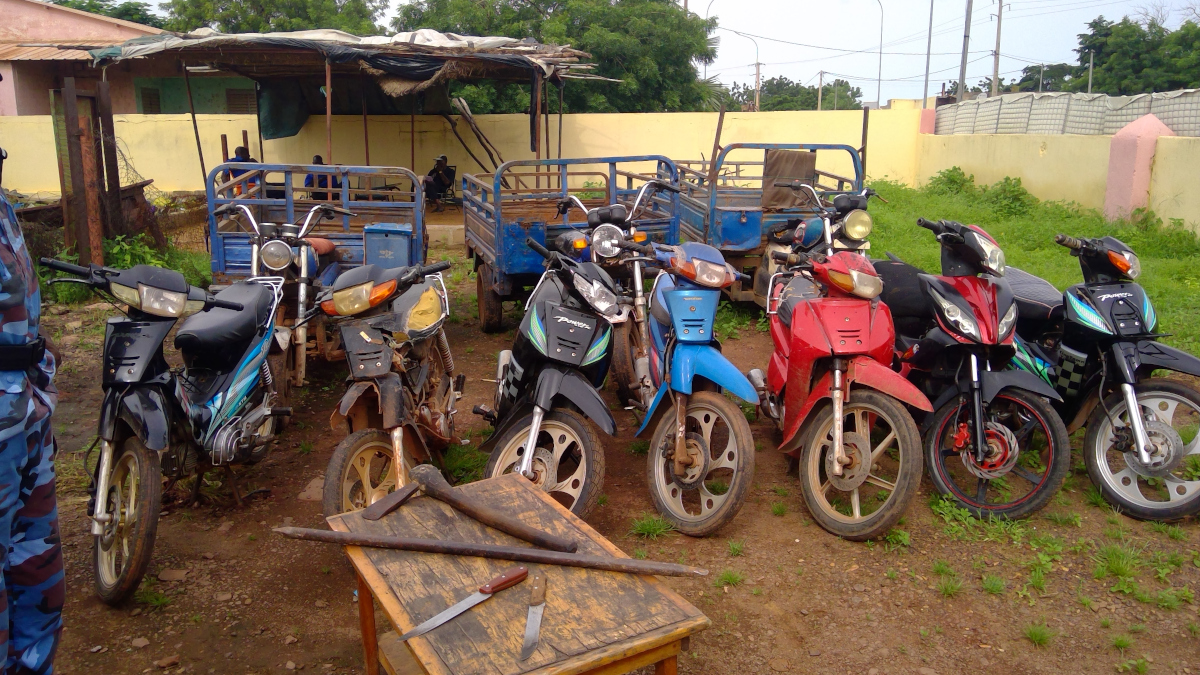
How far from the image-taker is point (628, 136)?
57.2 ft

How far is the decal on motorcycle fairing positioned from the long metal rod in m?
2.69

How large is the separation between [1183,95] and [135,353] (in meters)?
12.0

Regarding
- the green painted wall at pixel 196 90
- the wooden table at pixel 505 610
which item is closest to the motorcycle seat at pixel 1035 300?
the wooden table at pixel 505 610

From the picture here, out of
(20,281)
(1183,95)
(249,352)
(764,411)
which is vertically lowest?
(764,411)

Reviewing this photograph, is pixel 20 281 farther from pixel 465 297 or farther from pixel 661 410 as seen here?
pixel 465 297

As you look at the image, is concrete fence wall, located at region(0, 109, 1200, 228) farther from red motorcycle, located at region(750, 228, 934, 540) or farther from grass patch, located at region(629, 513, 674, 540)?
grass patch, located at region(629, 513, 674, 540)

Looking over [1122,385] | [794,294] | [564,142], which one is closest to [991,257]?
[1122,385]

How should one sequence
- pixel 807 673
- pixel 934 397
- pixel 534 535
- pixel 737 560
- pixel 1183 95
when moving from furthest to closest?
pixel 1183 95
pixel 934 397
pixel 737 560
pixel 807 673
pixel 534 535

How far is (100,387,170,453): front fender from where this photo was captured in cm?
323

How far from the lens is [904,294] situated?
15.8ft

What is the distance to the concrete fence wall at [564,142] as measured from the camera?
1493 centimetres

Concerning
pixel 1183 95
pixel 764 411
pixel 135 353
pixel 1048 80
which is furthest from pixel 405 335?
pixel 1048 80

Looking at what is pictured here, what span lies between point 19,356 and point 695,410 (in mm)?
2556

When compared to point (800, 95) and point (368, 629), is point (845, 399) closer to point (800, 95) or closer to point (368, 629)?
point (368, 629)
